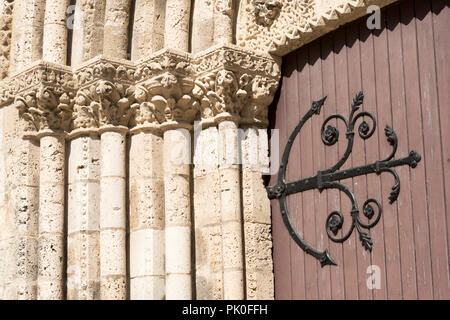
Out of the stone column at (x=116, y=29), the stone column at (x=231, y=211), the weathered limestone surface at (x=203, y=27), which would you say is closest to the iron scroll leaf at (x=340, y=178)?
the stone column at (x=231, y=211)

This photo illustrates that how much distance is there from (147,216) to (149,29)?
1.28 m

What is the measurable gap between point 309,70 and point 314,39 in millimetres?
198

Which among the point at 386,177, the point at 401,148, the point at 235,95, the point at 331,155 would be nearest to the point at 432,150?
the point at 401,148

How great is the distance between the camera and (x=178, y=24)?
18.8ft

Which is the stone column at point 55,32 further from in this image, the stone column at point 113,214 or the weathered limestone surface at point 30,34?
the stone column at point 113,214

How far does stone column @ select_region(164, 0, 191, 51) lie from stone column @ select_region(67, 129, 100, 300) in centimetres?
81

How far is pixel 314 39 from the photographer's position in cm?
543

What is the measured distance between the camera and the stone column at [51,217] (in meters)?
5.58

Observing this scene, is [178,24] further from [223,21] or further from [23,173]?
[23,173]

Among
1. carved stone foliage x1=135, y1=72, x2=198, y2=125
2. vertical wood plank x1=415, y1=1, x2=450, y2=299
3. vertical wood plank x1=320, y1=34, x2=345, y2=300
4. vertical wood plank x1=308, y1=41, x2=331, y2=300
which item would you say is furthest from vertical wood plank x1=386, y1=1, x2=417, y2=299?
carved stone foliage x1=135, y1=72, x2=198, y2=125

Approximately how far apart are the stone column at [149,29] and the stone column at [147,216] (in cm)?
57

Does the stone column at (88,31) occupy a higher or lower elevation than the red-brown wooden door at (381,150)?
higher
